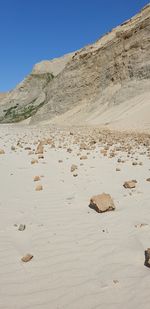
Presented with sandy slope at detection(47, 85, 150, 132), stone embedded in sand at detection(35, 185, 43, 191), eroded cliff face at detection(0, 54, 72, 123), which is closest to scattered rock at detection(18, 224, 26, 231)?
stone embedded in sand at detection(35, 185, 43, 191)

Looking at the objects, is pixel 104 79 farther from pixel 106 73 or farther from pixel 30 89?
pixel 30 89

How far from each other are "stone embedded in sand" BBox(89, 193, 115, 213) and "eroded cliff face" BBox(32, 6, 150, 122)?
32.7 meters

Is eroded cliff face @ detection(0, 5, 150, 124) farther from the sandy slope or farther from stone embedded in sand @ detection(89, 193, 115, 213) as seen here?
stone embedded in sand @ detection(89, 193, 115, 213)

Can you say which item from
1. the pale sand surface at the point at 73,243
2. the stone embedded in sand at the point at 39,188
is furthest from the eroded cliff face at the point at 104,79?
the stone embedded in sand at the point at 39,188

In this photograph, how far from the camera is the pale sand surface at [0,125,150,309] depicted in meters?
4.92

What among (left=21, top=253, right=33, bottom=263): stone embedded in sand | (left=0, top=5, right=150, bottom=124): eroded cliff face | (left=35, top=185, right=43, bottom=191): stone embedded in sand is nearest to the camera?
(left=21, top=253, right=33, bottom=263): stone embedded in sand

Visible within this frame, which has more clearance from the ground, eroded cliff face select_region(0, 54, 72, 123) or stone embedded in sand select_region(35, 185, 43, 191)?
eroded cliff face select_region(0, 54, 72, 123)

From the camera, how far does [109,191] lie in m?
9.41

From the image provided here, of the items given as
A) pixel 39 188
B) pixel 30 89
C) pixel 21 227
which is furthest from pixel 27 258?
pixel 30 89

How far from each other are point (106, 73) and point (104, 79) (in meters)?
0.82

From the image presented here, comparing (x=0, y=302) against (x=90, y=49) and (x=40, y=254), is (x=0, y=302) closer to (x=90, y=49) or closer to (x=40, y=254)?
(x=40, y=254)

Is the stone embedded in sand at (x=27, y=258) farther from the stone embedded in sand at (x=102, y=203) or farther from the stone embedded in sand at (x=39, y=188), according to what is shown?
the stone embedded in sand at (x=39, y=188)

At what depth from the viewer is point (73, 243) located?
646 centimetres

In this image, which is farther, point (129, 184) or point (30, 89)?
point (30, 89)
